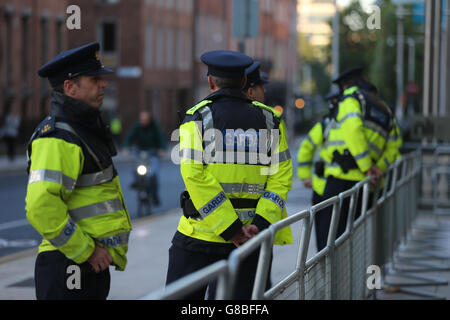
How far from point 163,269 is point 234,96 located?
17.6 feet

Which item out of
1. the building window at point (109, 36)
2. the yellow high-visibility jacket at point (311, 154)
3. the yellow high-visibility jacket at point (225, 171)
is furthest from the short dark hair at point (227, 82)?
the building window at point (109, 36)

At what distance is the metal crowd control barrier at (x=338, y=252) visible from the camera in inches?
129

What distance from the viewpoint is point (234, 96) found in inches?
206

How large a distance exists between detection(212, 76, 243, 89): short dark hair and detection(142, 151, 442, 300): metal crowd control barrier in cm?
78

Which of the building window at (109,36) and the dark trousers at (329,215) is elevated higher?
the building window at (109,36)

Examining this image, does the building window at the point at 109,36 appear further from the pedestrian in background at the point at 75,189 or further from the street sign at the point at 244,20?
the pedestrian in background at the point at 75,189

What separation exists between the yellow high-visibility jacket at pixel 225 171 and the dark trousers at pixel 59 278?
2.54 feet

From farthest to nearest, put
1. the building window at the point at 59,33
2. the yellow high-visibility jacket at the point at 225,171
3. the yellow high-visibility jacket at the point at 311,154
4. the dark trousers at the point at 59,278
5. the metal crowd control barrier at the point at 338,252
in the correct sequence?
the building window at the point at 59,33
the yellow high-visibility jacket at the point at 311,154
the yellow high-visibility jacket at the point at 225,171
the dark trousers at the point at 59,278
the metal crowd control barrier at the point at 338,252

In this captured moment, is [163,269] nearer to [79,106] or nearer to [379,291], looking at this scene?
[379,291]

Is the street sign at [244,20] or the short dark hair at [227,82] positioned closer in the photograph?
the short dark hair at [227,82]

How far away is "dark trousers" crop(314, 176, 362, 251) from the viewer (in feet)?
20.2

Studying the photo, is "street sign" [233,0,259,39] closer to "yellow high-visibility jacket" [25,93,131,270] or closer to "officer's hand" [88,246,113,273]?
"yellow high-visibility jacket" [25,93,131,270]

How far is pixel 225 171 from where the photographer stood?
16.8 ft
